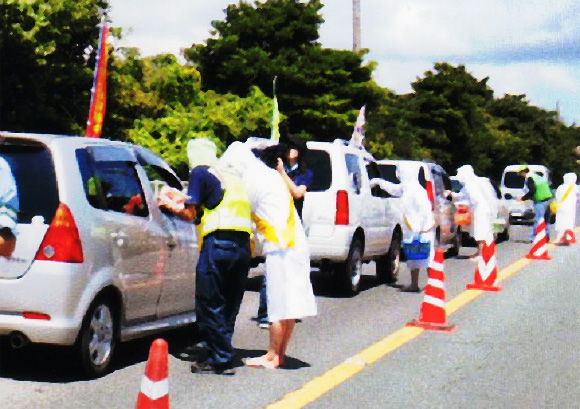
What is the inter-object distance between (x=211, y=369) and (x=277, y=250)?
1.03 meters

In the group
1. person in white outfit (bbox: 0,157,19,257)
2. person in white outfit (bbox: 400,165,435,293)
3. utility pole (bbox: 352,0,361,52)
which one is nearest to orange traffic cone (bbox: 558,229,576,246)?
person in white outfit (bbox: 400,165,435,293)

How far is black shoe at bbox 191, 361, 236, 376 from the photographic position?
7551mm

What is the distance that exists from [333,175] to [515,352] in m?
4.48

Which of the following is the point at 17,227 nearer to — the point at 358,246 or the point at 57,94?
the point at 358,246

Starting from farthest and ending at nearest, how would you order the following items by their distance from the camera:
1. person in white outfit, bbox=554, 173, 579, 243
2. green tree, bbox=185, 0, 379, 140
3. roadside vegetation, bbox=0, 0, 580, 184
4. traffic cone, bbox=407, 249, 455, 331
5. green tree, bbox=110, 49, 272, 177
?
green tree, bbox=185, 0, 379, 140 → green tree, bbox=110, 49, 272, 177 → roadside vegetation, bbox=0, 0, 580, 184 → person in white outfit, bbox=554, 173, 579, 243 → traffic cone, bbox=407, 249, 455, 331

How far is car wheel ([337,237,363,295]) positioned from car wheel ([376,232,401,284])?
5.44 feet

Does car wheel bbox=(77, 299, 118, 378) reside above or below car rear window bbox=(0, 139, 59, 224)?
below

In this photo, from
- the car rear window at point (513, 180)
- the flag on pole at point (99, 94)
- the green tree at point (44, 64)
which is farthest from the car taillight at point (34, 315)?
the car rear window at point (513, 180)

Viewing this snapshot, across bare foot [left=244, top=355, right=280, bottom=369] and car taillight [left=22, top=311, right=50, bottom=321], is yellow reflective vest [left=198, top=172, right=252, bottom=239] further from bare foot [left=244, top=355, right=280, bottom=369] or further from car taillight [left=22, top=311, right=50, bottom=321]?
car taillight [left=22, top=311, right=50, bottom=321]

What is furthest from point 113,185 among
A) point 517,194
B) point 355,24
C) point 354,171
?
point 355,24

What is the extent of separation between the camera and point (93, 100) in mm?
24031

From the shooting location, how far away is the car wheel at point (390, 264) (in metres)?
15.1

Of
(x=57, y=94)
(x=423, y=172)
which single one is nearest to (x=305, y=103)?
(x=57, y=94)

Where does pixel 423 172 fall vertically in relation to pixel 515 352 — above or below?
above
